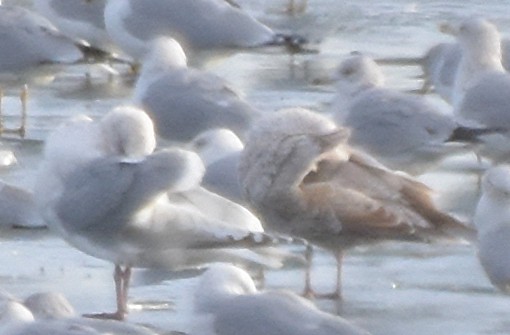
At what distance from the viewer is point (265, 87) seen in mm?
11812

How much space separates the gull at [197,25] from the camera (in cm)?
1222

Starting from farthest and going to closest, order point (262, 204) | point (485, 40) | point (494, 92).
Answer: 1. point (485, 40)
2. point (494, 92)
3. point (262, 204)

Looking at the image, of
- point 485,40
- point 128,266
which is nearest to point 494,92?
point 485,40

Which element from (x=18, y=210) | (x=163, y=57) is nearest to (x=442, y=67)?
(x=163, y=57)

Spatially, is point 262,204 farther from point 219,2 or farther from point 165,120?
point 219,2

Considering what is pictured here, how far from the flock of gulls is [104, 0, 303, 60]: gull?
7.21ft

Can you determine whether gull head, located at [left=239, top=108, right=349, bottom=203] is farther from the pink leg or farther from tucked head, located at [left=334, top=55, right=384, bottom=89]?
tucked head, located at [left=334, top=55, right=384, bottom=89]

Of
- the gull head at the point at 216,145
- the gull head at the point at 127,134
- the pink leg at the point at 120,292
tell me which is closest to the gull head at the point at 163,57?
the gull head at the point at 216,145

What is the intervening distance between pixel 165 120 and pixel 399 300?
2886 mm

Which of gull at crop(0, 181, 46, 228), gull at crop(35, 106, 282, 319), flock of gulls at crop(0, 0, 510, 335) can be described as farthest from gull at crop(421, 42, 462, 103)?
gull at crop(35, 106, 282, 319)

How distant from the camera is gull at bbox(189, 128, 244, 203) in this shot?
27.3 feet

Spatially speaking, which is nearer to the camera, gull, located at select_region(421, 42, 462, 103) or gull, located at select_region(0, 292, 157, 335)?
gull, located at select_region(0, 292, 157, 335)

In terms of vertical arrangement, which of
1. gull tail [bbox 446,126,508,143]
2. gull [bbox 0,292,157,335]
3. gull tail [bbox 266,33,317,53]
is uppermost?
gull tail [bbox 266,33,317,53]

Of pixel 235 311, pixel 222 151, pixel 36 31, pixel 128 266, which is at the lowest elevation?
pixel 235 311
